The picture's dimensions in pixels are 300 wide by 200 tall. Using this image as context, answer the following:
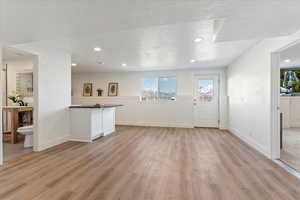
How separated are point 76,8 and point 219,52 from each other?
3.18 metres

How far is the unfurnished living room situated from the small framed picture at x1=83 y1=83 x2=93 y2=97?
7.82 feet

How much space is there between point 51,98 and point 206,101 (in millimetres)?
4897

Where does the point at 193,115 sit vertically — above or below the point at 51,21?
below

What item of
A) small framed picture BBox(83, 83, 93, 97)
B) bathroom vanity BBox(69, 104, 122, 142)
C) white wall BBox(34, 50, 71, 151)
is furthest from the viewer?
small framed picture BBox(83, 83, 93, 97)

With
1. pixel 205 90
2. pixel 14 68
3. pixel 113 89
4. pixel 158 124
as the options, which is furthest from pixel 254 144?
pixel 14 68

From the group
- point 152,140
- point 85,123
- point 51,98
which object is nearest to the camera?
point 51,98

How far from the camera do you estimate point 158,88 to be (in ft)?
19.0

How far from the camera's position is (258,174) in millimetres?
2016

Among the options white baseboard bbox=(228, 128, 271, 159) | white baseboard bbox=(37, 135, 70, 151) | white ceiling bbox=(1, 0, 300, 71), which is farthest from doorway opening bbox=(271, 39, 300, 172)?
white baseboard bbox=(37, 135, 70, 151)

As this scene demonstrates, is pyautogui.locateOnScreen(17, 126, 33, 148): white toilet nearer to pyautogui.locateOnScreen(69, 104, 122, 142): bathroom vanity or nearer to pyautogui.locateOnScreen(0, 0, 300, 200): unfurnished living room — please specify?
pyautogui.locateOnScreen(0, 0, 300, 200): unfurnished living room

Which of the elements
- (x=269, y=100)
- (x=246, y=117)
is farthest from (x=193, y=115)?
(x=269, y=100)

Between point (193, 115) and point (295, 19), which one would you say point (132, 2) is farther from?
point (193, 115)

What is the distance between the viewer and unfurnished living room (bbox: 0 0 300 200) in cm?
157

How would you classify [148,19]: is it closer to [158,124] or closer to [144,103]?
[144,103]
